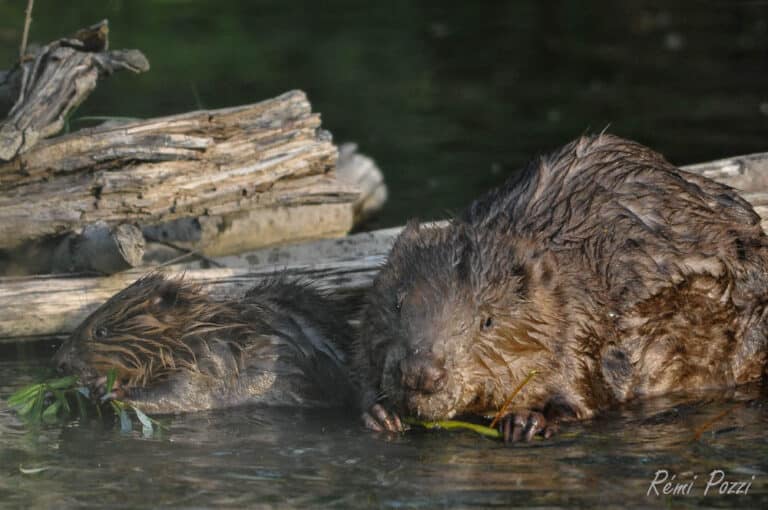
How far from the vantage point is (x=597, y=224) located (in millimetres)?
5258

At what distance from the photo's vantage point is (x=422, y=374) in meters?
4.57

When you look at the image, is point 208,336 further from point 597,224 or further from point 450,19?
point 450,19

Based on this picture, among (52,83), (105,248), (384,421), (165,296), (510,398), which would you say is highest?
(52,83)

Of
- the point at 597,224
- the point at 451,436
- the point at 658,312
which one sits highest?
the point at 597,224

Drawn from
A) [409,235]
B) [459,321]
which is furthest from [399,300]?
[409,235]

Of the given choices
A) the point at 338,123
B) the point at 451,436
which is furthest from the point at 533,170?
the point at 338,123

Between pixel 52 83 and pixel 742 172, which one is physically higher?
pixel 52 83

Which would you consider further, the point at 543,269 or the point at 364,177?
the point at 364,177

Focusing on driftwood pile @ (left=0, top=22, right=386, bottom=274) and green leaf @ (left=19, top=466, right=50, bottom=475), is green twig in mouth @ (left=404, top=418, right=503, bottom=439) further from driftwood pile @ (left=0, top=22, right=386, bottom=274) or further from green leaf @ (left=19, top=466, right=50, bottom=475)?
driftwood pile @ (left=0, top=22, right=386, bottom=274)

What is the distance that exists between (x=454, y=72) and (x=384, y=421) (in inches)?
375

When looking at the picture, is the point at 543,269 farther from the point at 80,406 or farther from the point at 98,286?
the point at 98,286

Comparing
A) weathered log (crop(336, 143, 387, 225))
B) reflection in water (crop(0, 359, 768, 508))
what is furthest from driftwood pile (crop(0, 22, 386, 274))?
weathered log (crop(336, 143, 387, 225))

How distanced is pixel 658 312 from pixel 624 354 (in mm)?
212

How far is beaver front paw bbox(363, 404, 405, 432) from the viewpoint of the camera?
4.97 m
